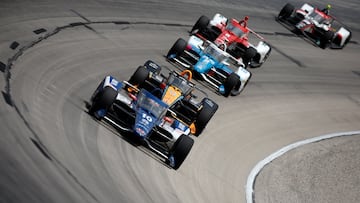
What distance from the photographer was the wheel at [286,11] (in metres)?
30.9

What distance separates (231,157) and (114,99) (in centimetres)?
429

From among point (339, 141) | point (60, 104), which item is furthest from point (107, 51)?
point (339, 141)

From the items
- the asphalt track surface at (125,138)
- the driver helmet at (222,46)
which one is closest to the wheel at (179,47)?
the asphalt track surface at (125,138)

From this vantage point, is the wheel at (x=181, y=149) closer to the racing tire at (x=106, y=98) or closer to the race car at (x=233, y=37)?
the racing tire at (x=106, y=98)

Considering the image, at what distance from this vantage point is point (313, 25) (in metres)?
30.4

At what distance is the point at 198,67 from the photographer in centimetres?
2061

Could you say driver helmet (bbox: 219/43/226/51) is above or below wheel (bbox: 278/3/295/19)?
above

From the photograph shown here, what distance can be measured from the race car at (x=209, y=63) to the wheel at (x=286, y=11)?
10.0 metres

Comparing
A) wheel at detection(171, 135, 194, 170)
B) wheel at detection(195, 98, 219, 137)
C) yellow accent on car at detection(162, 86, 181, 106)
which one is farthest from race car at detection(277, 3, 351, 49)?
wheel at detection(171, 135, 194, 170)

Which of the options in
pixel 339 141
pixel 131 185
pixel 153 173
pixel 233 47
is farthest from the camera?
pixel 233 47

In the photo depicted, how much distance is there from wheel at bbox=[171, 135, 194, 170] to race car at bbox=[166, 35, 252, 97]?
5.80 metres

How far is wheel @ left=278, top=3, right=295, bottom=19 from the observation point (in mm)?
30859

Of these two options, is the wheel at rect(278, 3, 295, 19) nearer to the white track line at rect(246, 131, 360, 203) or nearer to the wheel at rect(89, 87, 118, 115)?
the white track line at rect(246, 131, 360, 203)

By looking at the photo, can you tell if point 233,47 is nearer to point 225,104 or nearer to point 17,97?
point 225,104
